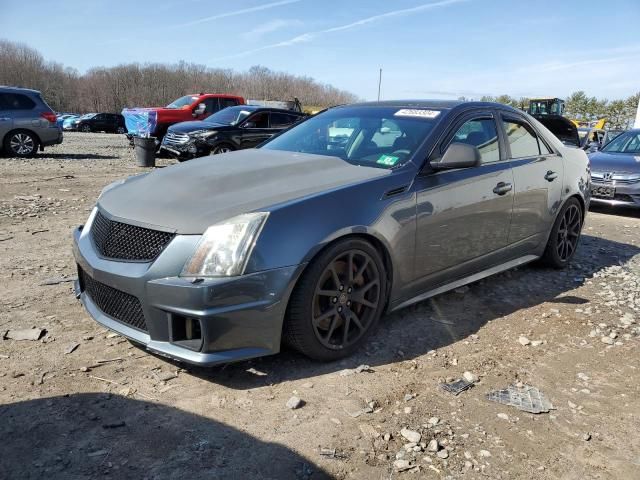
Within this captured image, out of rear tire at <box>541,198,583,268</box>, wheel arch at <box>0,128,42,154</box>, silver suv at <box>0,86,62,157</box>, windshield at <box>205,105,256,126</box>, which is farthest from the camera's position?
wheel arch at <box>0,128,42,154</box>

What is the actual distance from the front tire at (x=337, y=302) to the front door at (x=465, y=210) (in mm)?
446

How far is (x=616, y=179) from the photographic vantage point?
8500 mm

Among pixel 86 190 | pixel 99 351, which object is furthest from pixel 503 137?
pixel 86 190

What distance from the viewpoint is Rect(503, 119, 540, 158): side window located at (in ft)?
14.2

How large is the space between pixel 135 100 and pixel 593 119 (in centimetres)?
7208

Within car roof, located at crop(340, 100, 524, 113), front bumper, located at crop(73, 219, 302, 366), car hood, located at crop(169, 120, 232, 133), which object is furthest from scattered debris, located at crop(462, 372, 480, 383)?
car hood, located at crop(169, 120, 232, 133)

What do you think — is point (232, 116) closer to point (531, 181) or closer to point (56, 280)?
point (56, 280)

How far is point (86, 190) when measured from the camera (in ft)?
28.0

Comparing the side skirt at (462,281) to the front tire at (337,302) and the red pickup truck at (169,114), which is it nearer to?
the front tire at (337,302)

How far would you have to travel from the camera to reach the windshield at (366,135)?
358 cm

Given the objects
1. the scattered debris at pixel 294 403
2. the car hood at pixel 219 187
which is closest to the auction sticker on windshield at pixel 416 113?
the car hood at pixel 219 187

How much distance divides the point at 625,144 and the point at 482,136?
7376mm

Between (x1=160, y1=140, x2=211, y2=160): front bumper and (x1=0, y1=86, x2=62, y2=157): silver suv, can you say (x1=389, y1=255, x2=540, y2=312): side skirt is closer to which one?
(x1=160, y1=140, x2=211, y2=160): front bumper

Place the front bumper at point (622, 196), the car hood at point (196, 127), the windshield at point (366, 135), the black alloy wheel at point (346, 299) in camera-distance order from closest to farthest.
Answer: the black alloy wheel at point (346, 299), the windshield at point (366, 135), the front bumper at point (622, 196), the car hood at point (196, 127)
